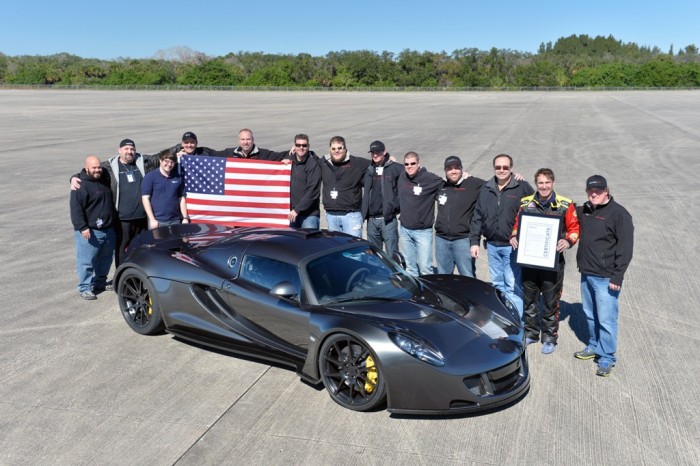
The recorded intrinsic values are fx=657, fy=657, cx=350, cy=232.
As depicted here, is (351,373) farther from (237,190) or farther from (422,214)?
(237,190)

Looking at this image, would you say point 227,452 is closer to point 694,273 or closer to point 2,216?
point 694,273

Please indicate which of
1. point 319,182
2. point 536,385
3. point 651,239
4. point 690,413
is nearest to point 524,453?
point 536,385

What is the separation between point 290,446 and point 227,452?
0.46 meters

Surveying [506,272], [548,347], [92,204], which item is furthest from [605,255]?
[92,204]

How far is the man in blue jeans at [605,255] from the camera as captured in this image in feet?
20.1

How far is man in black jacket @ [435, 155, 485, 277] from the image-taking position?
7727 millimetres

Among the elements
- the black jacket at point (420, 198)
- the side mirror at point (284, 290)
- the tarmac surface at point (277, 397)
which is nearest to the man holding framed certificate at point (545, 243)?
the tarmac surface at point (277, 397)

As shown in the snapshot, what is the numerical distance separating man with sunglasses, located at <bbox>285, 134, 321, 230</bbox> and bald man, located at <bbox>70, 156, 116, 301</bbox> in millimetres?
2448

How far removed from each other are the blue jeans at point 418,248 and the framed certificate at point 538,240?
1.74m

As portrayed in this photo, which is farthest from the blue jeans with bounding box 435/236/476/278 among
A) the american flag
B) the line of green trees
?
the line of green trees

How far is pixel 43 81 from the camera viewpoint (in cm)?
11500

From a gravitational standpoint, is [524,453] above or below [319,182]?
below

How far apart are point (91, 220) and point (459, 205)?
4.60 metres

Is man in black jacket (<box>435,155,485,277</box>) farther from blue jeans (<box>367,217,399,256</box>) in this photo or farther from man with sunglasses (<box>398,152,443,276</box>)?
blue jeans (<box>367,217,399,256</box>)
